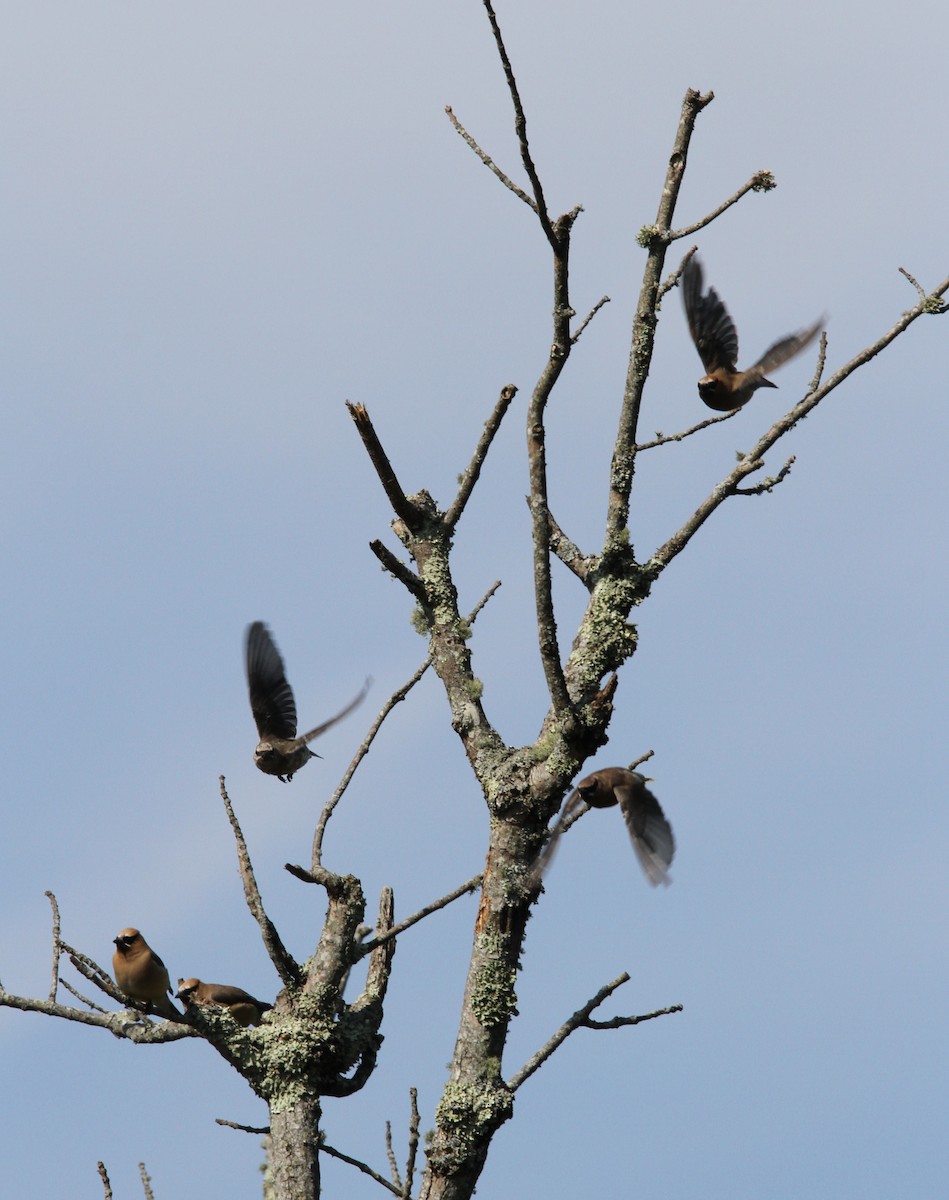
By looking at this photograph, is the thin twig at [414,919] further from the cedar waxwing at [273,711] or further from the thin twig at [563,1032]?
the cedar waxwing at [273,711]

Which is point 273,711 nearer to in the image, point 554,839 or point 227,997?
point 227,997

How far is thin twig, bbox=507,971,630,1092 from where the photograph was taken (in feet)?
15.8

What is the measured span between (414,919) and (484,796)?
78 cm

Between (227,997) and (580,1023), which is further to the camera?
(227,997)

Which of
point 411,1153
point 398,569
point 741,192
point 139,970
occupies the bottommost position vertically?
point 411,1153

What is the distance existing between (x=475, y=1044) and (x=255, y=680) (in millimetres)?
4028

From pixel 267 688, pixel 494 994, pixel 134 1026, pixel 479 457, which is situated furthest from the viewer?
pixel 267 688

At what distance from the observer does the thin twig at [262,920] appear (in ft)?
18.1

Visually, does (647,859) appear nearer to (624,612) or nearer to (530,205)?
(624,612)

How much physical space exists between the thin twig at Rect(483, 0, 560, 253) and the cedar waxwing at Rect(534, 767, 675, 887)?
226 centimetres

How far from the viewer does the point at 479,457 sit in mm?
5691

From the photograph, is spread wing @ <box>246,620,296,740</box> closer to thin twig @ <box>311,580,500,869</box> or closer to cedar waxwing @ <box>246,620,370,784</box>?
cedar waxwing @ <box>246,620,370,784</box>

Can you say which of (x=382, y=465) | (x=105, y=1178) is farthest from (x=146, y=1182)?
(x=382, y=465)

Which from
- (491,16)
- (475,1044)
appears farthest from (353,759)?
(491,16)
